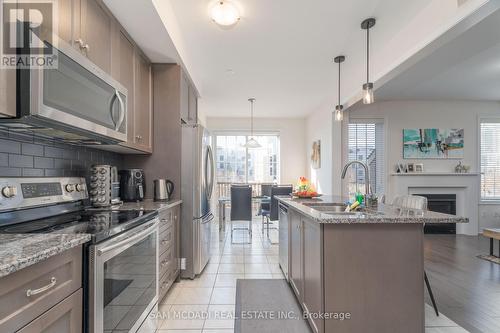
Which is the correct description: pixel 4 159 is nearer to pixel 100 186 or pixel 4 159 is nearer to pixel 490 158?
pixel 100 186

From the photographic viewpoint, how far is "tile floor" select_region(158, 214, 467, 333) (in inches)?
77.1

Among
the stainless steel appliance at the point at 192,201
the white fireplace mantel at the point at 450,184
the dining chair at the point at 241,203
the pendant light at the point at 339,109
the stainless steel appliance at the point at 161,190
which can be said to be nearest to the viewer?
the stainless steel appliance at the point at 161,190

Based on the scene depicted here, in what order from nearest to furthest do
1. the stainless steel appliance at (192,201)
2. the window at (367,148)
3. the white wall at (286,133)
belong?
the stainless steel appliance at (192,201) → the window at (367,148) → the white wall at (286,133)

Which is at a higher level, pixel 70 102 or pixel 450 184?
pixel 70 102

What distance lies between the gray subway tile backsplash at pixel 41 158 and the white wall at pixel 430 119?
4.74 metres

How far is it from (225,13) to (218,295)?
2557mm

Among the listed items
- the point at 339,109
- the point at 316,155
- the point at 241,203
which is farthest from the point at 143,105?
the point at 316,155

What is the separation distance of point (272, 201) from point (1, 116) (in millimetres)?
3816

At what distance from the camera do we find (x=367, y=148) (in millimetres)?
5371

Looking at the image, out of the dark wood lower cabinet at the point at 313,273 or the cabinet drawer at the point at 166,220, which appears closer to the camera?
the dark wood lower cabinet at the point at 313,273

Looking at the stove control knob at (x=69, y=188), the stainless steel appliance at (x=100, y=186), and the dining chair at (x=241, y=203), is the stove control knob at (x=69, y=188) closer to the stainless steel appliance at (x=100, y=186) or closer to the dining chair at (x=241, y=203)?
the stainless steel appliance at (x=100, y=186)

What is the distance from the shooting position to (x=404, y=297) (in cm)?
157

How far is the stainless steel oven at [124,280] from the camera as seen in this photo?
114 centimetres

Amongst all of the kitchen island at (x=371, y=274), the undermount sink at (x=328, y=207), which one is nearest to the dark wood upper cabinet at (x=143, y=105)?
the undermount sink at (x=328, y=207)
